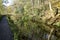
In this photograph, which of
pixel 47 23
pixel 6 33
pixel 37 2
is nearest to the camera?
pixel 47 23

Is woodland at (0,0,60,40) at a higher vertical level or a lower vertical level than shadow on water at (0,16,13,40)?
higher

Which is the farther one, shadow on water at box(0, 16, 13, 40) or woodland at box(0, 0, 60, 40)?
shadow on water at box(0, 16, 13, 40)

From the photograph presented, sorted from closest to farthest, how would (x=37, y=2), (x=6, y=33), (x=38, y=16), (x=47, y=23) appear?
1. (x=47, y=23)
2. (x=38, y=16)
3. (x=37, y=2)
4. (x=6, y=33)

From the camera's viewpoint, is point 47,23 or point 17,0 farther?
point 17,0

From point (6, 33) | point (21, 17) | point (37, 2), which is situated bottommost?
point (6, 33)

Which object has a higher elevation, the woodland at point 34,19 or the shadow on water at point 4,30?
the woodland at point 34,19

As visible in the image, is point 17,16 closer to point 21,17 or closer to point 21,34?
point 21,17

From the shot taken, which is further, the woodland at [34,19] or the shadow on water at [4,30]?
the shadow on water at [4,30]

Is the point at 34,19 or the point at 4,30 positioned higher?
the point at 34,19

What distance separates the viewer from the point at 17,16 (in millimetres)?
4688

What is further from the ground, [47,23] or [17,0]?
[17,0]

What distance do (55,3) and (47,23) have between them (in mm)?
514

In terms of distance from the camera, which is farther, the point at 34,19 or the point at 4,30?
the point at 4,30

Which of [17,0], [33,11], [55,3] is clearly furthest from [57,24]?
[17,0]
